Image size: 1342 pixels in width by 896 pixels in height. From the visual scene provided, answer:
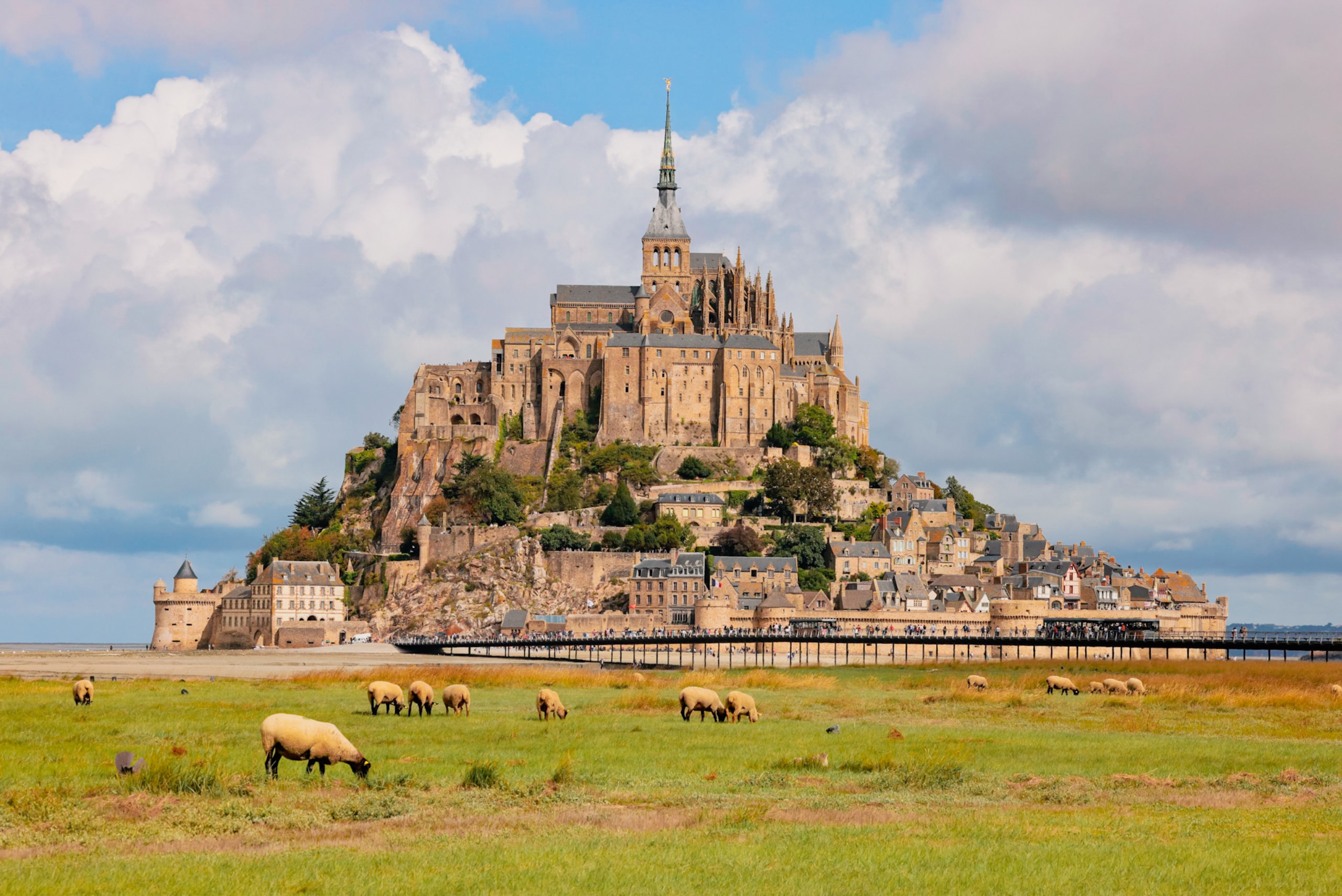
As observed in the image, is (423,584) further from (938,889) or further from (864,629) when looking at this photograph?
(938,889)

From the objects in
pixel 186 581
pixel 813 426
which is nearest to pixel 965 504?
pixel 813 426

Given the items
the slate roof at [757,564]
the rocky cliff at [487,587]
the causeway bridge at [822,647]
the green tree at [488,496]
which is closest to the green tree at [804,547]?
the slate roof at [757,564]

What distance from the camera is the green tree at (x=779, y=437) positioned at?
423 ft

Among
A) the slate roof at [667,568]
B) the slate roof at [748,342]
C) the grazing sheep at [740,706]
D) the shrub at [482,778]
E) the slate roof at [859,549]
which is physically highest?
the slate roof at [748,342]

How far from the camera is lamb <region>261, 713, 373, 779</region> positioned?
2330 centimetres

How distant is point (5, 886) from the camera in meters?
16.4

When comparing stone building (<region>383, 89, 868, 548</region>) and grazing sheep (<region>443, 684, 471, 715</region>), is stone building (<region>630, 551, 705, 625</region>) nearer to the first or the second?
stone building (<region>383, 89, 868, 548</region>)

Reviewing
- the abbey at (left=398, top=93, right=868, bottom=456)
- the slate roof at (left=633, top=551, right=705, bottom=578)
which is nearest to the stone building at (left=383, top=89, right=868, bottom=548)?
the abbey at (left=398, top=93, right=868, bottom=456)

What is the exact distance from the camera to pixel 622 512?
392 feet

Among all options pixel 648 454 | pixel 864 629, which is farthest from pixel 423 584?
pixel 864 629

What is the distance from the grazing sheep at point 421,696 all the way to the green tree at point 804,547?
80.5m

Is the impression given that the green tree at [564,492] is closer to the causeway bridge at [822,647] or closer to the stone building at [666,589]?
the stone building at [666,589]

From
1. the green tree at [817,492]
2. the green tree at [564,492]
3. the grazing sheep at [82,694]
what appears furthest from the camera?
the green tree at [817,492]

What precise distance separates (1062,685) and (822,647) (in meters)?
49.4
